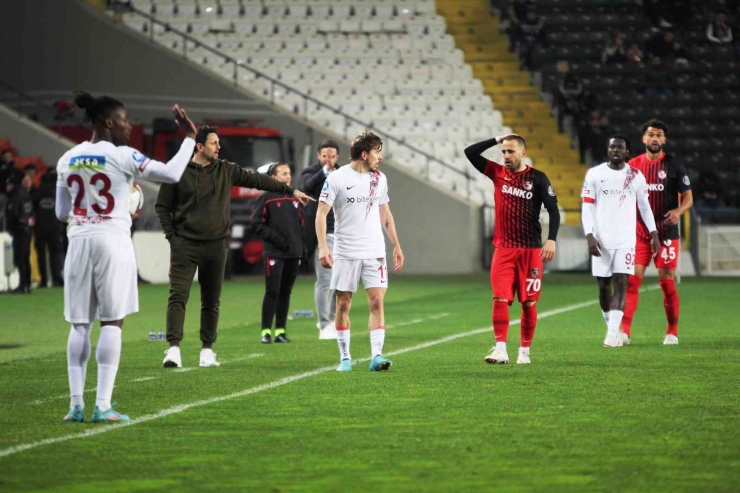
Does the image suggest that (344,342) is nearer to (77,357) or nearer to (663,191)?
(77,357)

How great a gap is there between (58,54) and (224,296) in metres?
13.7

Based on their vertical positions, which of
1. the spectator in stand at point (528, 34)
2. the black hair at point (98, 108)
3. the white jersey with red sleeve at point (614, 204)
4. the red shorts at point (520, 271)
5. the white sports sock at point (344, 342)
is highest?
the spectator in stand at point (528, 34)

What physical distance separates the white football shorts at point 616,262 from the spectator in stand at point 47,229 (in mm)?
13902

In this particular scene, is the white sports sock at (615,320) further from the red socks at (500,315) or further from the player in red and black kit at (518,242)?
the red socks at (500,315)

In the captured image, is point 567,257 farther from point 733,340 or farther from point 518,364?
point 518,364

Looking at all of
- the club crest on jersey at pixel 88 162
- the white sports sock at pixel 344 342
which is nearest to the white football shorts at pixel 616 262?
the white sports sock at pixel 344 342

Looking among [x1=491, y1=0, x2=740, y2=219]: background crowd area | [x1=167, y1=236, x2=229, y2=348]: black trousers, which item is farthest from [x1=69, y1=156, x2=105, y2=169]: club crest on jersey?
[x1=491, y1=0, x2=740, y2=219]: background crowd area

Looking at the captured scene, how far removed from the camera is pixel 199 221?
447 inches

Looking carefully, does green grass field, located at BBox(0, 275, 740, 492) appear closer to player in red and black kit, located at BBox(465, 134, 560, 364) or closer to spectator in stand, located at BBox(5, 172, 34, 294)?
player in red and black kit, located at BBox(465, 134, 560, 364)

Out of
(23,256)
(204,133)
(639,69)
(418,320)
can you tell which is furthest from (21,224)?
(639,69)

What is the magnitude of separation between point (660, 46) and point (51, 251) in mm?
18365

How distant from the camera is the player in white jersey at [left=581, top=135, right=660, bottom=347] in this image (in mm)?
13102

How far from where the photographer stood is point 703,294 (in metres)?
22.0

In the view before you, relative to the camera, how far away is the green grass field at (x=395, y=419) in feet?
21.1
